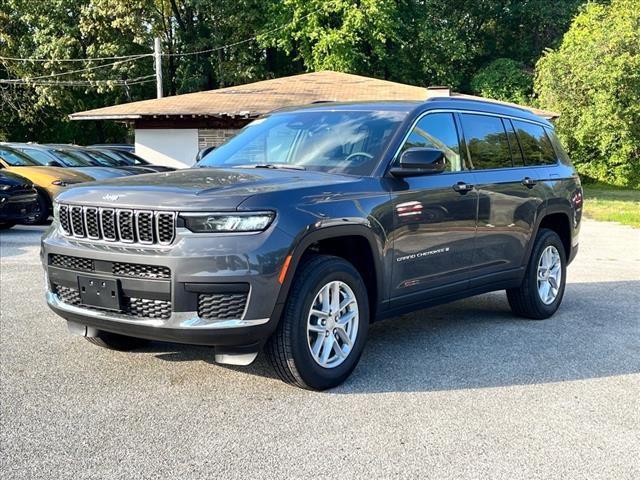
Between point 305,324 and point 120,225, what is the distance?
50.0 inches

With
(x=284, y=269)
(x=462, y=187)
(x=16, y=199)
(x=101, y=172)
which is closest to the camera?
(x=284, y=269)

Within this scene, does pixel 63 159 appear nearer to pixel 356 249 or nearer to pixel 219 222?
pixel 356 249

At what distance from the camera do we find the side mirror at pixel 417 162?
4.63 meters

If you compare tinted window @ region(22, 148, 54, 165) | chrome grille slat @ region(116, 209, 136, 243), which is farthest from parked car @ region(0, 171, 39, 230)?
chrome grille slat @ region(116, 209, 136, 243)

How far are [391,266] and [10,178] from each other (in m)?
9.85

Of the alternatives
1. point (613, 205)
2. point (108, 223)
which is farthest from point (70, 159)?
point (613, 205)

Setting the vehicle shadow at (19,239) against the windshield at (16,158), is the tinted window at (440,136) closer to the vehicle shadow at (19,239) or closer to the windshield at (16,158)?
the vehicle shadow at (19,239)

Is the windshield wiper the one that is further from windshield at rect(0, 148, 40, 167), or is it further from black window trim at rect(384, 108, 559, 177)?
windshield at rect(0, 148, 40, 167)

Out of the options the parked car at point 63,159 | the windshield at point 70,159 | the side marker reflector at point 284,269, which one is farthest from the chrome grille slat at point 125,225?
the windshield at point 70,159

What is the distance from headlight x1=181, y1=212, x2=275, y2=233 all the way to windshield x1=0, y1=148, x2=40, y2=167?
11.9 m

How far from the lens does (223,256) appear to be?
379cm

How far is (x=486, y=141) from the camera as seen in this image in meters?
5.88

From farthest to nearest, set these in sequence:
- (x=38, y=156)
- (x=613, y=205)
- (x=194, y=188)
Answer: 1. (x=613, y=205)
2. (x=38, y=156)
3. (x=194, y=188)

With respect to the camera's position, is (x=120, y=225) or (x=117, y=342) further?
(x=117, y=342)
